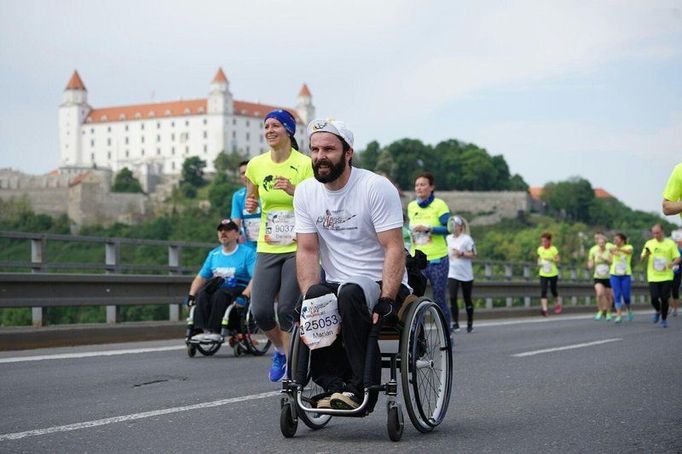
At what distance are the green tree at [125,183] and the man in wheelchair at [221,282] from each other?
166470 mm

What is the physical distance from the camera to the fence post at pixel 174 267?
15164 millimetres

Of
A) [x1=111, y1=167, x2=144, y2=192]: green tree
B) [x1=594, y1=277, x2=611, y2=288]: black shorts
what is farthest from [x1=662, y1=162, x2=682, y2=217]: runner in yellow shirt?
[x1=111, y1=167, x2=144, y2=192]: green tree

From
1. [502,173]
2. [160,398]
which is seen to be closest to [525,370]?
[160,398]

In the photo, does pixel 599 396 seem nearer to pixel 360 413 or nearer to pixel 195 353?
pixel 360 413

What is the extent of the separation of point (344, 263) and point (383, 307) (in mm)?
426

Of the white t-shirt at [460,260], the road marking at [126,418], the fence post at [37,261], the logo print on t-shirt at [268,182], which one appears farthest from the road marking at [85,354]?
the white t-shirt at [460,260]

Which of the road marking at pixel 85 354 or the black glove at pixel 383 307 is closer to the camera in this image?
the black glove at pixel 383 307

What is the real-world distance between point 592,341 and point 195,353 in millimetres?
5244

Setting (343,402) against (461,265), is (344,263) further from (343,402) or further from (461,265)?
(461,265)

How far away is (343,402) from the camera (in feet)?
18.1

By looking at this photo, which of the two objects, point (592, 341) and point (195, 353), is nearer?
point (195, 353)

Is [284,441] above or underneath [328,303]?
underneath

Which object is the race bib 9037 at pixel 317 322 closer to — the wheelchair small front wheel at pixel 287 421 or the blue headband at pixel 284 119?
the wheelchair small front wheel at pixel 287 421

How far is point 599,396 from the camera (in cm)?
774
